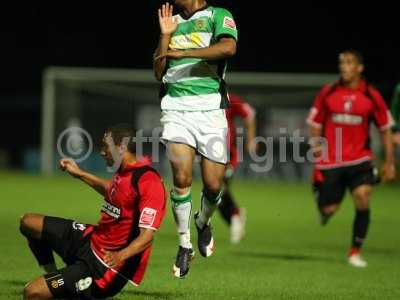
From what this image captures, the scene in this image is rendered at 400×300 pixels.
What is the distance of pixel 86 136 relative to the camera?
2786 cm

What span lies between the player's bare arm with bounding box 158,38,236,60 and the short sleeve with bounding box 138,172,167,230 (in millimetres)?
1186

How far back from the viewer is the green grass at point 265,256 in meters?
8.60

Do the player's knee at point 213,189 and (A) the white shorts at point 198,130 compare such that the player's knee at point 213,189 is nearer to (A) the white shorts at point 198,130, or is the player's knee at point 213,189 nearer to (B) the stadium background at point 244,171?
(A) the white shorts at point 198,130

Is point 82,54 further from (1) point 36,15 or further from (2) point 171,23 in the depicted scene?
(2) point 171,23

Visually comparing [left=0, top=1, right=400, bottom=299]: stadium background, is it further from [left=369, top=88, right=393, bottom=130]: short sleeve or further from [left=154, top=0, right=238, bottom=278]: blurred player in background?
[left=369, top=88, right=393, bottom=130]: short sleeve

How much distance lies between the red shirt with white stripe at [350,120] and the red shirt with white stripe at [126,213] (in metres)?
4.41

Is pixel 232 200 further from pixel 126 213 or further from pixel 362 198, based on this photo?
pixel 126 213

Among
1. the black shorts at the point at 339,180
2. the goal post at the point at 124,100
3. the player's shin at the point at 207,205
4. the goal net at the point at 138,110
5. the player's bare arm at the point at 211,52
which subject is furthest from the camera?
the goal post at the point at 124,100

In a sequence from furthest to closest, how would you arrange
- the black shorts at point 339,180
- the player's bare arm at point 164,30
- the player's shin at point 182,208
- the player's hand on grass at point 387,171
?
the black shorts at point 339,180 < the player's hand on grass at point 387,171 < the player's shin at point 182,208 < the player's bare arm at point 164,30

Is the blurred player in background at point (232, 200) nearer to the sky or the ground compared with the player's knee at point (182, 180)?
nearer to the ground

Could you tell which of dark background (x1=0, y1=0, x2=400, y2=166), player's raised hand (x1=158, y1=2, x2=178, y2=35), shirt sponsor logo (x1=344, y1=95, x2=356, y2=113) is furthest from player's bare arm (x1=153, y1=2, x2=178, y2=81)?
dark background (x1=0, y1=0, x2=400, y2=166)

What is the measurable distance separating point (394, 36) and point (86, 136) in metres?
15.5

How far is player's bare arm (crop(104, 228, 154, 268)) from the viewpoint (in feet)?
23.0

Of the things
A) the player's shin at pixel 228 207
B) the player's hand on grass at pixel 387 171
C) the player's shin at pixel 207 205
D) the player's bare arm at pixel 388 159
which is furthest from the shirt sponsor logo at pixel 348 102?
the player's shin at pixel 207 205
